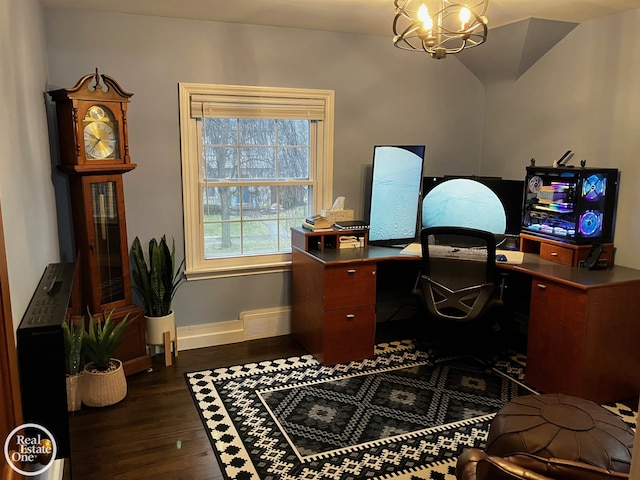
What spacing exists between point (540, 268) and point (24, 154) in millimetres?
2853

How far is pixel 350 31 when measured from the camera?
3.88 m

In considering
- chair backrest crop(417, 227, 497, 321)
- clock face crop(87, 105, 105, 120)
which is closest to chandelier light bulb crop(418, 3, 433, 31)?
chair backrest crop(417, 227, 497, 321)

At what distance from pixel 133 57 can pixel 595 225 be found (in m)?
3.14

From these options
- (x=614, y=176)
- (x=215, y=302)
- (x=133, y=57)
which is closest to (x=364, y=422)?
(x=215, y=302)

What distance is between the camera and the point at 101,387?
2906 mm

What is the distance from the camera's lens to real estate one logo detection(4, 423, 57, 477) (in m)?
1.45

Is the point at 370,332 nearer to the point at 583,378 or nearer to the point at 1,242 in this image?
the point at 583,378

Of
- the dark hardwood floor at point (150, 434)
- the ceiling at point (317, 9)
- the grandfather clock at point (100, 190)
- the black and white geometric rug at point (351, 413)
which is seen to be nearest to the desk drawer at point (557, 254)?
the black and white geometric rug at point (351, 413)

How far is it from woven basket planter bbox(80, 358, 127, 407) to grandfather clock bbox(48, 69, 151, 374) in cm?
31

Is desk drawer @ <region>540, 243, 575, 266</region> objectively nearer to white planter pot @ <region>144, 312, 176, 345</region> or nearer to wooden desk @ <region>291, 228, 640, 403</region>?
wooden desk @ <region>291, 228, 640, 403</region>

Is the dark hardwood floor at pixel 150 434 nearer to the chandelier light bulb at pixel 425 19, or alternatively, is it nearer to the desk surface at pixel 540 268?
the desk surface at pixel 540 268

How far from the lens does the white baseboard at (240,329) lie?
3.79m

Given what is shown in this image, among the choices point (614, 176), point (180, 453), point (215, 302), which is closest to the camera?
point (180, 453)

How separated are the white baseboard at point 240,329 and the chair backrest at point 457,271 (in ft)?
3.95
